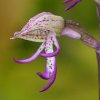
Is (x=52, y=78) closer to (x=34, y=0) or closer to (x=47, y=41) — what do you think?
(x=47, y=41)

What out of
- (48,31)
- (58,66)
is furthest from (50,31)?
(58,66)

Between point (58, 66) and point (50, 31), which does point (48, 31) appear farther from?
point (58, 66)

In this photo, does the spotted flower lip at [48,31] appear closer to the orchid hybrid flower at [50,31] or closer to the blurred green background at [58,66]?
the orchid hybrid flower at [50,31]

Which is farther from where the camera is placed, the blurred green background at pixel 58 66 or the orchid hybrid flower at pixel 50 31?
the blurred green background at pixel 58 66

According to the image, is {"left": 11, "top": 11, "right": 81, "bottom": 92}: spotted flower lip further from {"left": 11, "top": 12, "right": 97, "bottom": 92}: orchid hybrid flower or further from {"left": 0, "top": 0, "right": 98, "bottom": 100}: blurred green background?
{"left": 0, "top": 0, "right": 98, "bottom": 100}: blurred green background

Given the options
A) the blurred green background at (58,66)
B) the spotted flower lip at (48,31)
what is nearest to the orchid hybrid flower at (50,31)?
the spotted flower lip at (48,31)

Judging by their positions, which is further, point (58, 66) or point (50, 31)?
point (58, 66)

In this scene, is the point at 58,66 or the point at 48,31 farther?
the point at 58,66

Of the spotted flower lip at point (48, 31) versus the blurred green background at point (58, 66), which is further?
the blurred green background at point (58, 66)

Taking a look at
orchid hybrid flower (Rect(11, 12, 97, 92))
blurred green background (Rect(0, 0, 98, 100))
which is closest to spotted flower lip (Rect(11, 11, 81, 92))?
orchid hybrid flower (Rect(11, 12, 97, 92))
